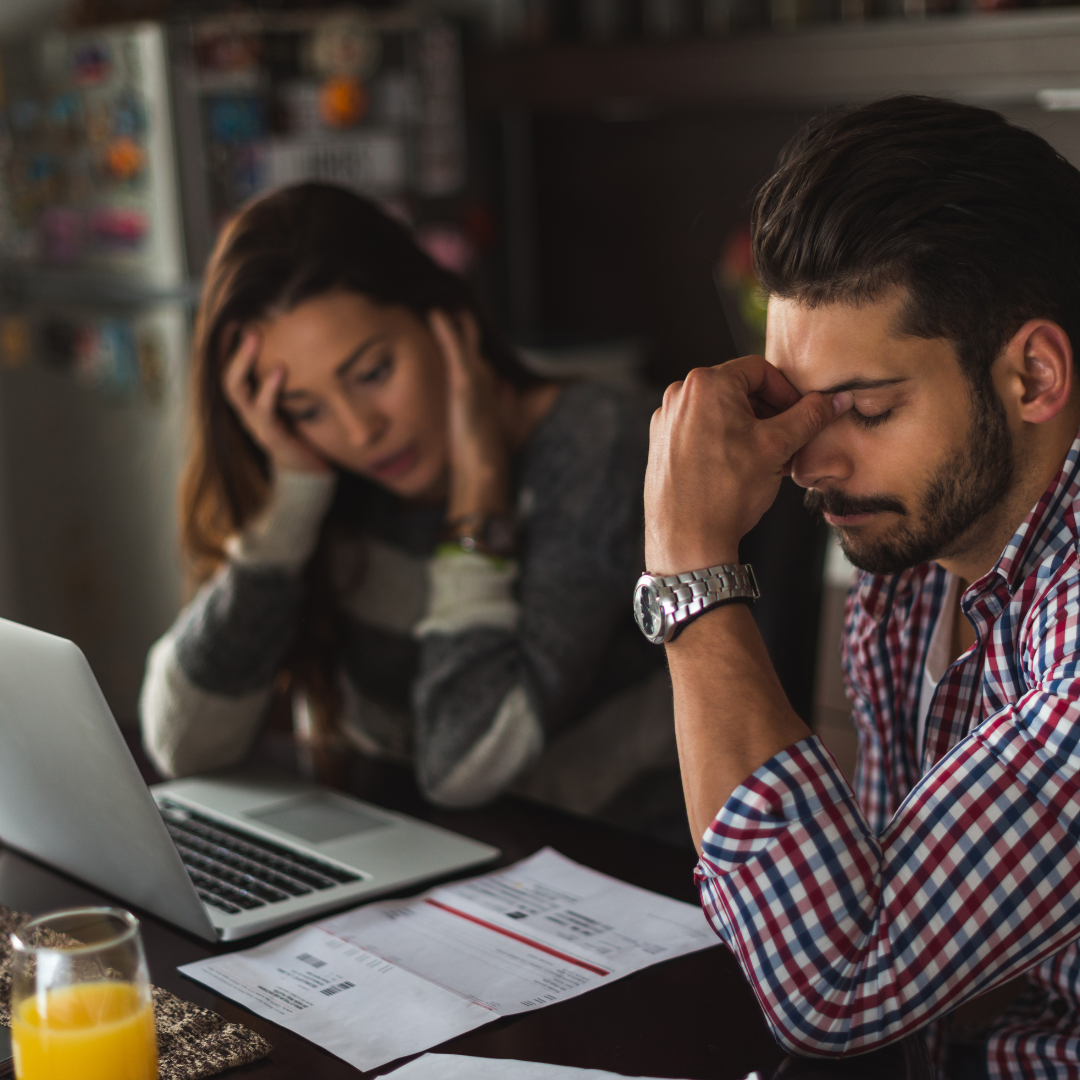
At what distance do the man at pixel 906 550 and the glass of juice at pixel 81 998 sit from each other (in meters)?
0.35

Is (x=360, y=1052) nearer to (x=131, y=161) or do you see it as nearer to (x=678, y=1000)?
(x=678, y=1000)

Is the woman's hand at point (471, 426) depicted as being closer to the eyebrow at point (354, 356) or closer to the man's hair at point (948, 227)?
the eyebrow at point (354, 356)

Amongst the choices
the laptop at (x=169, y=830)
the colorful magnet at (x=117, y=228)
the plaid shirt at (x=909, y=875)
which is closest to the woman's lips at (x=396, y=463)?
the laptop at (x=169, y=830)

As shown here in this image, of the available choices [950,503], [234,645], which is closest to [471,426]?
[234,645]

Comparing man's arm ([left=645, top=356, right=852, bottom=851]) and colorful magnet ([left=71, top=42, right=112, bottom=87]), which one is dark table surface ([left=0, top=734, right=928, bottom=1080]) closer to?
man's arm ([left=645, top=356, right=852, bottom=851])

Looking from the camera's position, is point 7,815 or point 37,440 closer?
point 7,815

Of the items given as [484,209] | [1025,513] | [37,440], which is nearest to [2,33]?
[37,440]

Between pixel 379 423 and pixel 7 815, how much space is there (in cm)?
59

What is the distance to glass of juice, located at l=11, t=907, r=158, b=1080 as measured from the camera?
713 mm

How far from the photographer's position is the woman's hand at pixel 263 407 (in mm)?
1597

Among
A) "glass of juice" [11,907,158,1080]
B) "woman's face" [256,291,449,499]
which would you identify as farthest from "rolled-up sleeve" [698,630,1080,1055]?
"woman's face" [256,291,449,499]

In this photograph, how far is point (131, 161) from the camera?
288 centimetres

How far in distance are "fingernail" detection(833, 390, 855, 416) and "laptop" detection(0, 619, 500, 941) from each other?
0.48 meters

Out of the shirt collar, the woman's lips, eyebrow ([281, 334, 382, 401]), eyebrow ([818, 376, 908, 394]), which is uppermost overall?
eyebrow ([818, 376, 908, 394])
